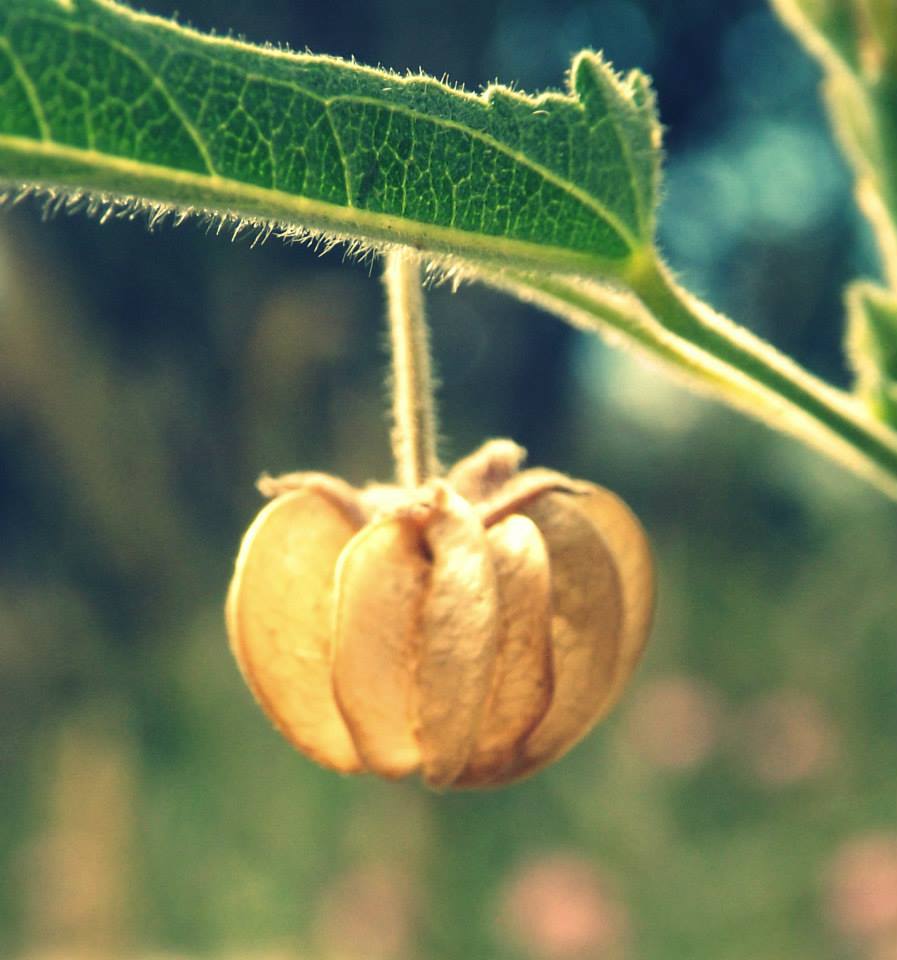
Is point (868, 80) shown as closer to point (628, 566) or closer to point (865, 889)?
point (628, 566)

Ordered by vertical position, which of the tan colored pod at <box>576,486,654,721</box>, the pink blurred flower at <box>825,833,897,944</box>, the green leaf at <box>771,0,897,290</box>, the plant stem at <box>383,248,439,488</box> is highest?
the pink blurred flower at <box>825,833,897,944</box>

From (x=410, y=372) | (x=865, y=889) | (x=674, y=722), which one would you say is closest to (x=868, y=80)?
(x=410, y=372)

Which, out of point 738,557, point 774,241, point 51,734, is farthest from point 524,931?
point 774,241

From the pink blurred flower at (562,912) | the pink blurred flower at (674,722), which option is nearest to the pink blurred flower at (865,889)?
the pink blurred flower at (674,722)

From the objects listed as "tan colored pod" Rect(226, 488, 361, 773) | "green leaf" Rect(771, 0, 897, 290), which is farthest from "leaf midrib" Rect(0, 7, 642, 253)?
"tan colored pod" Rect(226, 488, 361, 773)

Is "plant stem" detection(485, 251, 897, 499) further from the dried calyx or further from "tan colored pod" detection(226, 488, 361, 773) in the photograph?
"tan colored pod" detection(226, 488, 361, 773)

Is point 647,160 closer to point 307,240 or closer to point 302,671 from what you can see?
point 307,240

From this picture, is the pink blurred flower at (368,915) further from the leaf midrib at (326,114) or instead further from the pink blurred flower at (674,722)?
the leaf midrib at (326,114)
